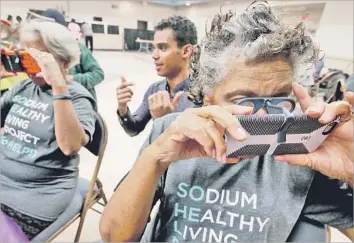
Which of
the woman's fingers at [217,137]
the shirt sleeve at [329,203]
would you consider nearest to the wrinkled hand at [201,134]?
the woman's fingers at [217,137]

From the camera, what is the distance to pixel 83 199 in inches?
42.7

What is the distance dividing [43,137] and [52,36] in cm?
35

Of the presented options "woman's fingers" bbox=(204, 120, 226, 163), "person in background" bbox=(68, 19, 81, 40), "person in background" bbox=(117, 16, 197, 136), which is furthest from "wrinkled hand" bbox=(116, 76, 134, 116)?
"woman's fingers" bbox=(204, 120, 226, 163)

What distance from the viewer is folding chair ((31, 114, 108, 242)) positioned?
0.97 meters

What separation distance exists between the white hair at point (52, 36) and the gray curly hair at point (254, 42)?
0.61 metres

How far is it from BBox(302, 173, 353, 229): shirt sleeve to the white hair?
891mm

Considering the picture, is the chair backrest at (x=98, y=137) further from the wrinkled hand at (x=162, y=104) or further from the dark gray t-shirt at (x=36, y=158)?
the wrinkled hand at (x=162, y=104)

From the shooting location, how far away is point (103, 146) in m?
1.05

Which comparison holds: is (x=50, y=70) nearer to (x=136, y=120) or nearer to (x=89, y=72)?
(x=136, y=120)

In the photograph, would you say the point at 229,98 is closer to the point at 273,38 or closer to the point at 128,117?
the point at 273,38

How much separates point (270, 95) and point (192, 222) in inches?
11.5

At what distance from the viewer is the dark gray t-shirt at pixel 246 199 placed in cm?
55

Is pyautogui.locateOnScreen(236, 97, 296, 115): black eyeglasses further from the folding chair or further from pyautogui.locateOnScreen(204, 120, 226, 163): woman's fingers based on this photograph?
the folding chair

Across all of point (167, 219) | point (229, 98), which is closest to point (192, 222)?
point (167, 219)
